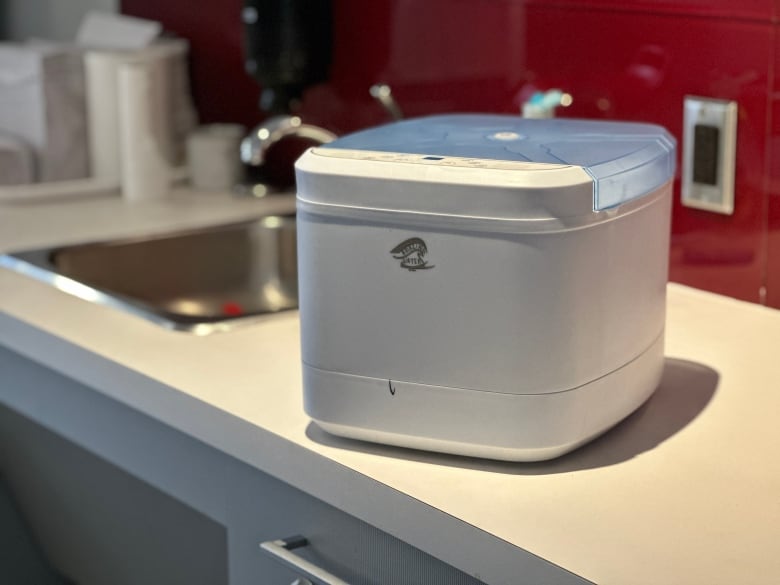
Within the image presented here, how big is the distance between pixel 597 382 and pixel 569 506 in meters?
0.12

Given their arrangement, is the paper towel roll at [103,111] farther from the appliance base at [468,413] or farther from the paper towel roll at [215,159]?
the appliance base at [468,413]

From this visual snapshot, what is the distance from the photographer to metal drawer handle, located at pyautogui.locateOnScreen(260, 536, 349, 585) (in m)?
1.06

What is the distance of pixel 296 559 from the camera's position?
1079mm

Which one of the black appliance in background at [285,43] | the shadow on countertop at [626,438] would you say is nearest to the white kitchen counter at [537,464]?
the shadow on countertop at [626,438]

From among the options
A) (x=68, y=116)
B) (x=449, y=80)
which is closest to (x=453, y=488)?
(x=449, y=80)

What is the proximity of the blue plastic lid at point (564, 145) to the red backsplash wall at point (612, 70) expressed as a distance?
301 millimetres

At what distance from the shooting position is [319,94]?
2.07m

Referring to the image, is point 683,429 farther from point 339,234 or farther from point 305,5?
point 305,5

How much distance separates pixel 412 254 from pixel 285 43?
40.5 inches

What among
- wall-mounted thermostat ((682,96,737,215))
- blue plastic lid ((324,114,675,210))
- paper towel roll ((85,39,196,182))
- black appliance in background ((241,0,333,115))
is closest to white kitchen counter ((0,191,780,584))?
wall-mounted thermostat ((682,96,737,215))

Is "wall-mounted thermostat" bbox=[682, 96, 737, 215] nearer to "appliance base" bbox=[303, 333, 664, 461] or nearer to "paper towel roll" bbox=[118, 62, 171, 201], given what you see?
"appliance base" bbox=[303, 333, 664, 461]

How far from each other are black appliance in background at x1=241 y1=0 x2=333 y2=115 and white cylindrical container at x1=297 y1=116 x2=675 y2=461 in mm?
909

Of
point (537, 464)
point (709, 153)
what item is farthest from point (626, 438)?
point (709, 153)

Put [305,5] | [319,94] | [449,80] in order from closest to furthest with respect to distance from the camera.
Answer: [449,80], [305,5], [319,94]
